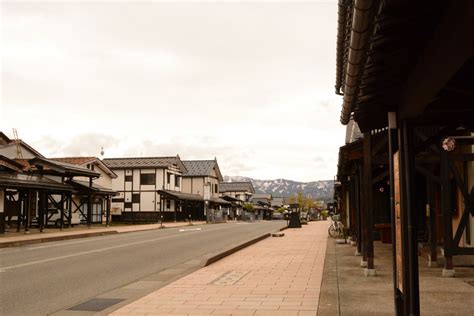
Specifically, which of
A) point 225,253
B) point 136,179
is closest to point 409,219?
point 225,253

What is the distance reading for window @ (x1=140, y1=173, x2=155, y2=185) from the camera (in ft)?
185

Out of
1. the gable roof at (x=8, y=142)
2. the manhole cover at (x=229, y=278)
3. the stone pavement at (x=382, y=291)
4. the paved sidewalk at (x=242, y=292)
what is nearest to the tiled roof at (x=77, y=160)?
the gable roof at (x=8, y=142)

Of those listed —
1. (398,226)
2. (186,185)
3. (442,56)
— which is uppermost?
(186,185)

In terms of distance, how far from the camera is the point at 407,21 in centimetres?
329

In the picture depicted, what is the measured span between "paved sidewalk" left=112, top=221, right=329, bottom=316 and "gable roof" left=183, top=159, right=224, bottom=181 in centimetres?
5620

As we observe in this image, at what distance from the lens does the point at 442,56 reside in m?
3.42

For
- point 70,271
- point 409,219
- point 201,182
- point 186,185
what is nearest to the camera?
point 409,219

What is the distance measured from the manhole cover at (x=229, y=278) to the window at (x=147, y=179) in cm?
4568

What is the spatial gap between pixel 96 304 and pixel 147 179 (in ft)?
160

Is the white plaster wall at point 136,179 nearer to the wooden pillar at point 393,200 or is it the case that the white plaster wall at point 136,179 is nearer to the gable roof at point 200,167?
the gable roof at point 200,167

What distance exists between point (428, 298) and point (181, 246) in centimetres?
1362

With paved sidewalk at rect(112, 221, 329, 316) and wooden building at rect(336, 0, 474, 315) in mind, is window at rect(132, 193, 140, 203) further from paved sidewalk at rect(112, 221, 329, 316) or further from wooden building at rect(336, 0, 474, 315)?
wooden building at rect(336, 0, 474, 315)

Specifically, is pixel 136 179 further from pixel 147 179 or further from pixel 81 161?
pixel 81 161

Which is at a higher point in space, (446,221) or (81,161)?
(81,161)
